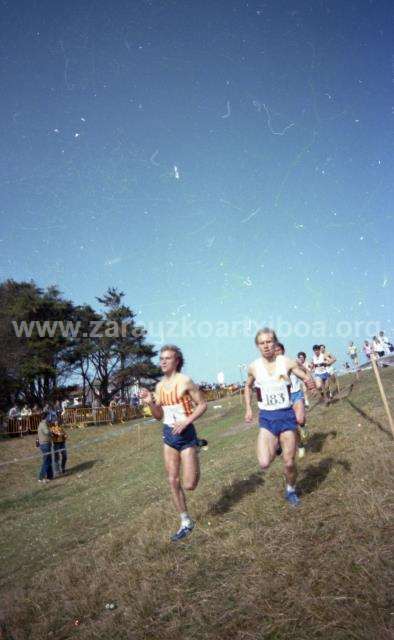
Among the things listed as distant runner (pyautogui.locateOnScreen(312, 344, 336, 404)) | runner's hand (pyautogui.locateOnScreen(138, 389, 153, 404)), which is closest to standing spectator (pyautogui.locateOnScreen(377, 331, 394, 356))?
distant runner (pyautogui.locateOnScreen(312, 344, 336, 404))

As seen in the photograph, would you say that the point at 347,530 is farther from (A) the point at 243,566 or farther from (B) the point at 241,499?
(B) the point at 241,499

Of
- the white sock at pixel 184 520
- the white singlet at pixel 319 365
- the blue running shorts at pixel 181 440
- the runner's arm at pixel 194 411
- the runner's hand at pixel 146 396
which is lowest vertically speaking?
the white sock at pixel 184 520

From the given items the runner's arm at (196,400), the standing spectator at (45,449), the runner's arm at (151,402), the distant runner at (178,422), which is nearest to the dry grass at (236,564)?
the distant runner at (178,422)

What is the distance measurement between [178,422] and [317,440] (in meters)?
4.46

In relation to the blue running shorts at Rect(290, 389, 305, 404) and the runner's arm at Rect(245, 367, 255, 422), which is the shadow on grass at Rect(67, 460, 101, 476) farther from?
the runner's arm at Rect(245, 367, 255, 422)

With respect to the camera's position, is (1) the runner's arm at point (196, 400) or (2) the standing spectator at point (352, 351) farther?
(2) the standing spectator at point (352, 351)

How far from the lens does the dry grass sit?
9.11ft

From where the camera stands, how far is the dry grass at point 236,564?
278 centimetres

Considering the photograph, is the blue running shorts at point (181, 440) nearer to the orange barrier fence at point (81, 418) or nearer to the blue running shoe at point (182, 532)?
the blue running shoe at point (182, 532)

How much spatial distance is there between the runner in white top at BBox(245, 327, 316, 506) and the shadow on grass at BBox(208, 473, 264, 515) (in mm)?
892

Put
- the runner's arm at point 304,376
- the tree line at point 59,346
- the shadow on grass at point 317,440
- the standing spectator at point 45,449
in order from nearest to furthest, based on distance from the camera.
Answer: the runner's arm at point 304,376, the shadow on grass at point 317,440, the standing spectator at point 45,449, the tree line at point 59,346

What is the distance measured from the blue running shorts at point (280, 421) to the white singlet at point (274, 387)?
6cm

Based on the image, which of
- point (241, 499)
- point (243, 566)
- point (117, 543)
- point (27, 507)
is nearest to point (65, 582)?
point (117, 543)

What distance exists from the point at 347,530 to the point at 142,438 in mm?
17087
